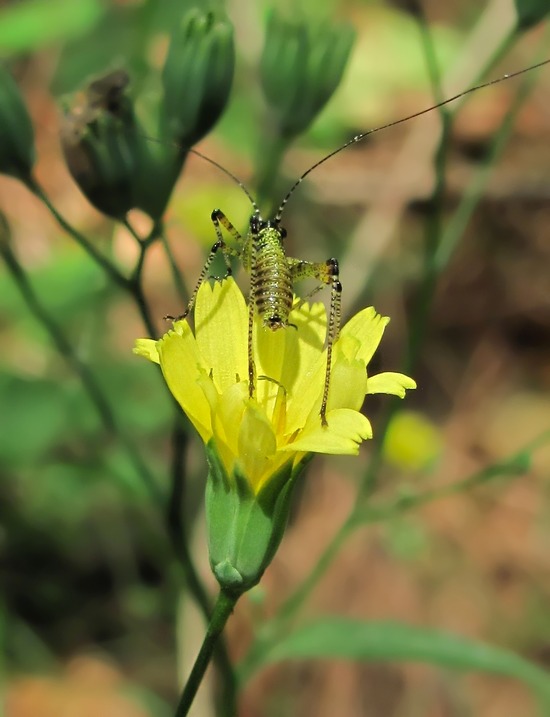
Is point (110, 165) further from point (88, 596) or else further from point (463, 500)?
point (463, 500)

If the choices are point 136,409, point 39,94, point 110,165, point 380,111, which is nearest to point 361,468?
point 136,409

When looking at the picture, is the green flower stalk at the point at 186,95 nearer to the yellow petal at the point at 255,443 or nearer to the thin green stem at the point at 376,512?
the yellow petal at the point at 255,443

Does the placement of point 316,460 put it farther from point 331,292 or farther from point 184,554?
point 331,292

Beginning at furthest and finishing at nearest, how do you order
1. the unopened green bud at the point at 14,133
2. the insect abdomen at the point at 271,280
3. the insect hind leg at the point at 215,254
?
the unopened green bud at the point at 14,133 < the insect hind leg at the point at 215,254 < the insect abdomen at the point at 271,280

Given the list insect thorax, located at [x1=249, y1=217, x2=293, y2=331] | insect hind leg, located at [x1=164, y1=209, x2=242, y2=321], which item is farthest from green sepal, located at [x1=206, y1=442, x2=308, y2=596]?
insect hind leg, located at [x1=164, y1=209, x2=242, y2=321]

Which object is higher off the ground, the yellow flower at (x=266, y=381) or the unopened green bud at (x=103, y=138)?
the unopened green bud at (x=103, y=138)

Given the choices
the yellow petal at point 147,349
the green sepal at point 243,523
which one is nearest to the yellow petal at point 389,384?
the green sepal at point 243,523

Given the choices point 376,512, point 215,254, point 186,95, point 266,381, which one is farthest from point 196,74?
point 376,512
